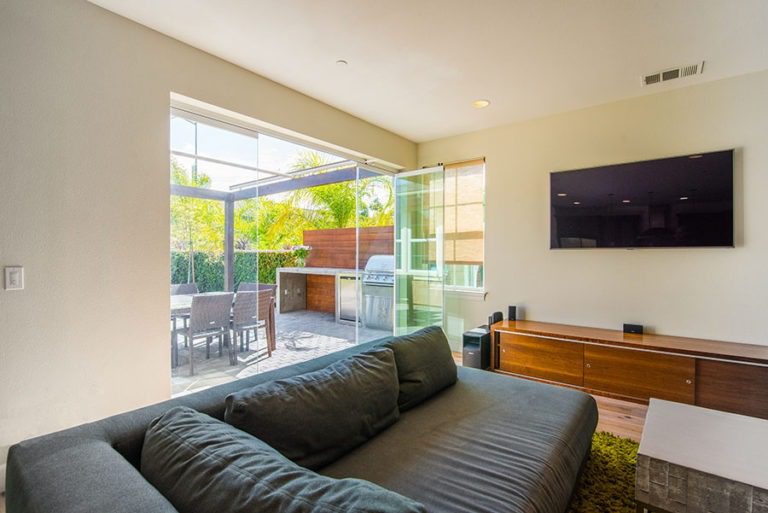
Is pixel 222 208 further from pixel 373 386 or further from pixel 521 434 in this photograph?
pixel 521 434

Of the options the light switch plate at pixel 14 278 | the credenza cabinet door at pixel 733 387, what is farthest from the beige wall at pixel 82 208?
the credenza cabinet door at pixel 733 387

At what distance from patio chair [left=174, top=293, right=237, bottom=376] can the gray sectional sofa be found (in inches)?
55.1

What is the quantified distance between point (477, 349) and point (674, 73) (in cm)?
291

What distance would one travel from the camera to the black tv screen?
3.02 metres

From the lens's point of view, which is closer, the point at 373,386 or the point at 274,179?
the point at 373,386

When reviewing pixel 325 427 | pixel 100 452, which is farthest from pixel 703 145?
pixel 100 452

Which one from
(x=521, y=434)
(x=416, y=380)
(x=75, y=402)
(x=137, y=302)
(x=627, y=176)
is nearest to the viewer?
(x=521, y=434)

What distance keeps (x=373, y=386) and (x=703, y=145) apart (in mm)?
3487

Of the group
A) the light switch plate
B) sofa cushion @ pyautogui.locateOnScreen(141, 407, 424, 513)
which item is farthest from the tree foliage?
sofa cushion @ pyautogui.locateOnScreen(141, 407, 424, 513)

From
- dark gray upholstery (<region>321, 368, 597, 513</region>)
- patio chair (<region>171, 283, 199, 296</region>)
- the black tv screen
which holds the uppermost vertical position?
the black tv screen

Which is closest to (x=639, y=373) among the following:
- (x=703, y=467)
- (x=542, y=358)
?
(x=542, y=358)

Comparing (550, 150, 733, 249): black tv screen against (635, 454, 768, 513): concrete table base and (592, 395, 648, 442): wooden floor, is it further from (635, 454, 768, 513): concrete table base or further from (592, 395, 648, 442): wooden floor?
(635, 454, 768, 513): concrete table base

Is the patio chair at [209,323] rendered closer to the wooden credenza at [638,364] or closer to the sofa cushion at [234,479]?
the sofa cushion at [234,479]

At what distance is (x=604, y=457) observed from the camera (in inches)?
86.1
